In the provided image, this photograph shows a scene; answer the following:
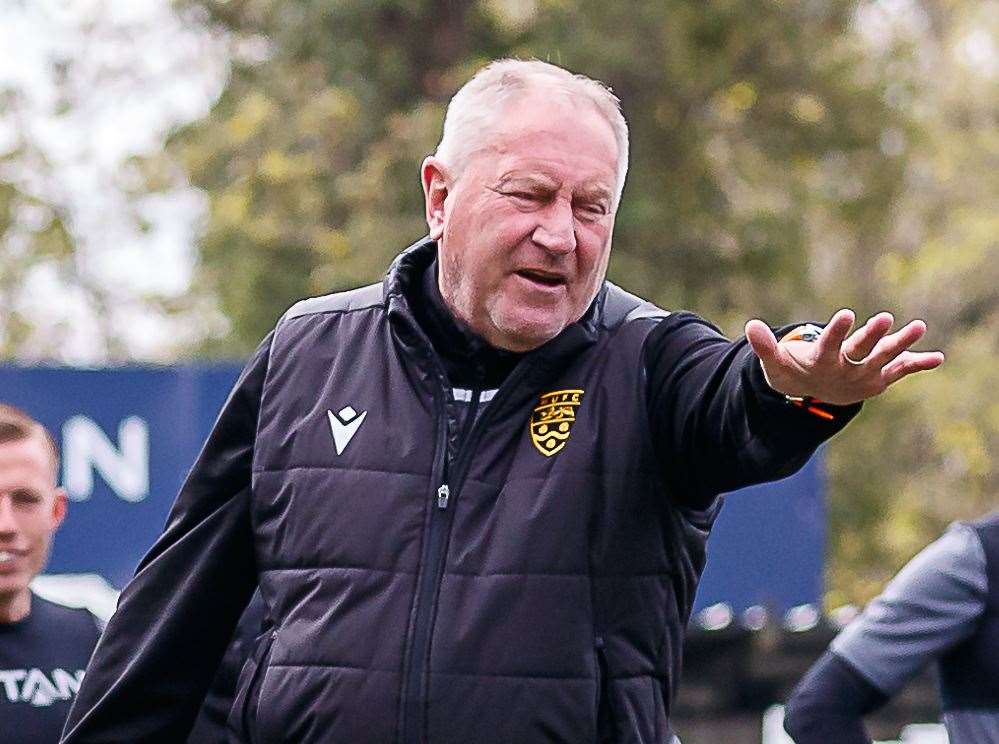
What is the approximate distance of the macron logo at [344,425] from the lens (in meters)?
3.47

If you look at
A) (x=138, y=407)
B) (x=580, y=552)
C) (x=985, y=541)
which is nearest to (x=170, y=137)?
(x=138, y=407)

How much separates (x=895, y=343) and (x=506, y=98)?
884 millimetres

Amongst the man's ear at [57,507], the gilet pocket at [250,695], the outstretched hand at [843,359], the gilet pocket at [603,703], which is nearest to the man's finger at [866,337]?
the outstretched hand at [843,359]

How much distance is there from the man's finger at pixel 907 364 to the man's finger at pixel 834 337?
0.08m

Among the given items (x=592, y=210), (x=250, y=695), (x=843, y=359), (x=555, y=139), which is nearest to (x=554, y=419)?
(x=592, y=210)

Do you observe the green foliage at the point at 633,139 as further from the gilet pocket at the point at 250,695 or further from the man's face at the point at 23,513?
the gilet pocket at the point at 250,695

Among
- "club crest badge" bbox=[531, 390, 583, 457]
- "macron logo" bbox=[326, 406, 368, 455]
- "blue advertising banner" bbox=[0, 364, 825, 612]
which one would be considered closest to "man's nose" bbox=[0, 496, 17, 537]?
"macron logo" bbox=[326, 406, 368, 455]

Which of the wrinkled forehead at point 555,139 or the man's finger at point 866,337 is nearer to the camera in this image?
the man's finger at point 866,337

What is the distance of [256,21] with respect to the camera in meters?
16.7

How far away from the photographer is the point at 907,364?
9.56ft

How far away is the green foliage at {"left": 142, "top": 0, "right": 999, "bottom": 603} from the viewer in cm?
1565

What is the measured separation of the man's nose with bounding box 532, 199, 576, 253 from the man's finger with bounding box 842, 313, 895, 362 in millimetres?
565

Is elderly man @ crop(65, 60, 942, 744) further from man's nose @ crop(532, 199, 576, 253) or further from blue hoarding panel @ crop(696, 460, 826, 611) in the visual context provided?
blue hoarding panel @ crop(696, 460, 826, 611)

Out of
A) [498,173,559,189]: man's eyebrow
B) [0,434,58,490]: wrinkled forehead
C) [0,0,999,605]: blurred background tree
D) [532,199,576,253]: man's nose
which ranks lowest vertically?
[0,434,58,490]: wrinkled forehead
